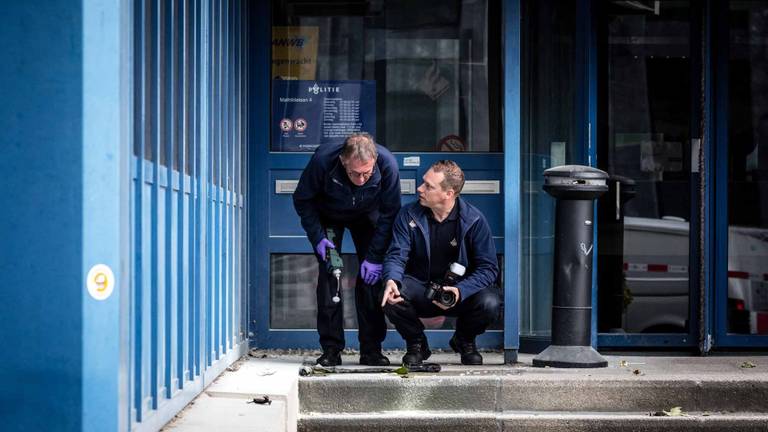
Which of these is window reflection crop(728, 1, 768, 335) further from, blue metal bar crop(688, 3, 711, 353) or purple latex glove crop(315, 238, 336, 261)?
purple latex glove crop(315, 238, 336, 261)

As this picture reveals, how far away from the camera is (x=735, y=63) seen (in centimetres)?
904

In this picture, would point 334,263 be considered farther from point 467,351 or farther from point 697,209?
point 697,209

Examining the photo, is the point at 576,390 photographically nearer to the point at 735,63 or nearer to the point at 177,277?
the point at 177,277

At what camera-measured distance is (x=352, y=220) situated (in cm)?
777

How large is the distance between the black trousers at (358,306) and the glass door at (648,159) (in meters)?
1.98

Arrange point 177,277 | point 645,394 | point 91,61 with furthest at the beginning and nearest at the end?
point 645,394
point 177,277
point 91,61

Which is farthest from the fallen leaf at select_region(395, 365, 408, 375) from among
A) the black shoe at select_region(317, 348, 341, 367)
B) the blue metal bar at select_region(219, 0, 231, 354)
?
the blue metal bar at select_region(219, 0, 231, 354)

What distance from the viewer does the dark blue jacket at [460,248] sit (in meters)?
7.51

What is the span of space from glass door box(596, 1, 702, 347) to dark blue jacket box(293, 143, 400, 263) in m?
2.05

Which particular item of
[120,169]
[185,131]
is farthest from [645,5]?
[120,169]

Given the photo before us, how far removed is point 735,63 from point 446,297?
3.11 meters

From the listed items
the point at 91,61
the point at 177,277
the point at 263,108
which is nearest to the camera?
the point at 91,61

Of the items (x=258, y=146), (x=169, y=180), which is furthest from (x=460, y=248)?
(x=169, y=180)

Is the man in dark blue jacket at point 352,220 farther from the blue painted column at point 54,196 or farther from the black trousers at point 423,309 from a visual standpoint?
the blue painted column at point 54,196
